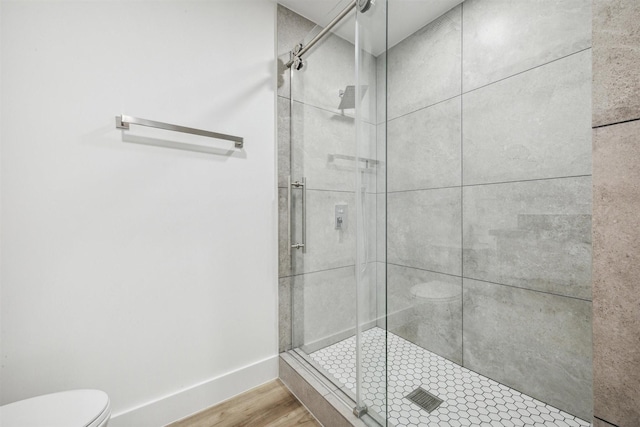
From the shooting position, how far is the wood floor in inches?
50.5

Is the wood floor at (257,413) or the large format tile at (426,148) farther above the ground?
the large format tile at (426,148)

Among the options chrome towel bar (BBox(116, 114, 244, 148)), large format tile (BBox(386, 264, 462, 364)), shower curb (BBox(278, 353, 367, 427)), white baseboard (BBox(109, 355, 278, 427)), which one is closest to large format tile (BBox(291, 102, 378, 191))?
chrome towel bar (BBox(116, 114, 244, 148))

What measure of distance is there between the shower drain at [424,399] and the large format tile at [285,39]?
1.79 meters

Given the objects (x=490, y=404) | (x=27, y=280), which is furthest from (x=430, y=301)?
(x=27, y=280)

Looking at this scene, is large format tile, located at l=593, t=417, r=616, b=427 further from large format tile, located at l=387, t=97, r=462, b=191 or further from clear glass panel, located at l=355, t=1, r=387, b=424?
large format tile, located at l=387, t=97, r=462, b=191

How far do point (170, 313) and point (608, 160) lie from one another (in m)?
1.59

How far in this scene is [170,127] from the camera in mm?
1241

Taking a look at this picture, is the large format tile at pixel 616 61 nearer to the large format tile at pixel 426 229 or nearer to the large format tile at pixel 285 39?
the large format tile at pixel 426 229

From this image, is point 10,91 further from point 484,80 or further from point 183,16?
point 484,80

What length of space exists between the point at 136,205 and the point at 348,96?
111 cm

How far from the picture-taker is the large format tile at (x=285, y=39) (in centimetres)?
165

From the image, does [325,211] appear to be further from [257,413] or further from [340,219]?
[257,413]

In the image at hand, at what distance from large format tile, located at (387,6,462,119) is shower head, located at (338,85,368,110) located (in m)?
0.44

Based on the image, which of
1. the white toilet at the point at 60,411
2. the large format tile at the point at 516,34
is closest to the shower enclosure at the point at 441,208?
the large format tile at the point at 516,34
